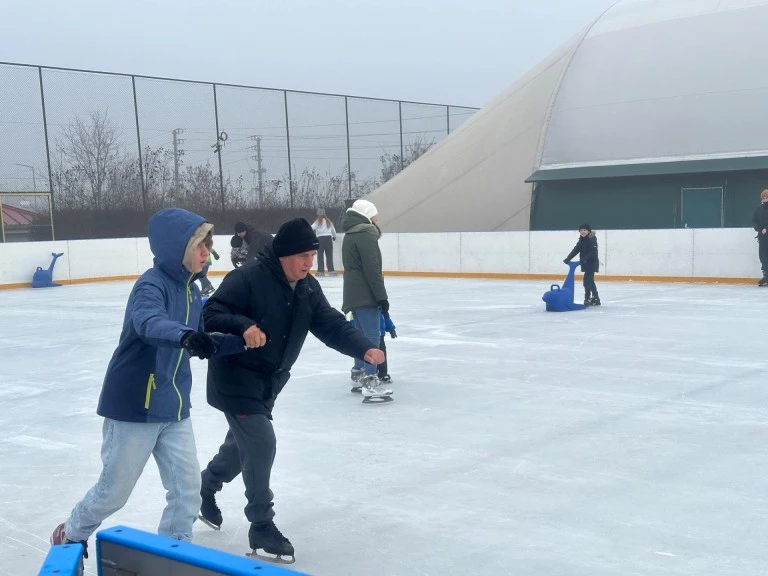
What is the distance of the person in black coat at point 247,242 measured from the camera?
11.9 meters

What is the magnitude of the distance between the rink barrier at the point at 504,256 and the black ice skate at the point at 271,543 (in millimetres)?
14607

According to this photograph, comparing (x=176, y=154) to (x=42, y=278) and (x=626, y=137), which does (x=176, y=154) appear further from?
(x=626, y=137)

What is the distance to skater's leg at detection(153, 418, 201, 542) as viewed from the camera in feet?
10.8

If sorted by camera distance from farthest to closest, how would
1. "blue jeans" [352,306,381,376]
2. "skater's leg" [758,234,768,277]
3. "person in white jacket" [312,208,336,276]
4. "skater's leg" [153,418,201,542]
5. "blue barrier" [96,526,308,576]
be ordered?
"person in white jacket" [312,208,336,276] < "skater's leg" [758,234,768,277] < "blue jeans" [352,306,381,376] < "skater's leg" [153,418,201,542] < "blue barrier" [96,526,308,576]

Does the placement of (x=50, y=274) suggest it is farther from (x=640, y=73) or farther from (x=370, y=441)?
(x=370, y=441)

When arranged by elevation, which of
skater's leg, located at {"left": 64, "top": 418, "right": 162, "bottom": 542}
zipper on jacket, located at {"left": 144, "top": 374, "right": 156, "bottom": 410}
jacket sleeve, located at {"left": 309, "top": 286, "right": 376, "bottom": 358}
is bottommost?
skater's leg, located at {"left": 64, "top": 418, "right": 162, "bottom": 542}

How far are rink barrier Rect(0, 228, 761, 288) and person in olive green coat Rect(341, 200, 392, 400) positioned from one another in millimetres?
11753

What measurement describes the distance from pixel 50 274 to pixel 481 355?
46.9ft

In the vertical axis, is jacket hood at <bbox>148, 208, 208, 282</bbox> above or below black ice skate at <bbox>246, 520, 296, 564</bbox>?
above

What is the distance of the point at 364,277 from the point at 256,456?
3162 mm

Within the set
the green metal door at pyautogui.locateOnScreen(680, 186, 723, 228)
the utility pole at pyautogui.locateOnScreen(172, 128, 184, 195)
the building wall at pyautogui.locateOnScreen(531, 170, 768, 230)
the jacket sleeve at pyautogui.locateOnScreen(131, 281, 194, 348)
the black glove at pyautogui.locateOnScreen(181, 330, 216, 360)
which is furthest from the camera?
the utility pole at pyautogui.locateOnScreen(172, 128, 184, 195)

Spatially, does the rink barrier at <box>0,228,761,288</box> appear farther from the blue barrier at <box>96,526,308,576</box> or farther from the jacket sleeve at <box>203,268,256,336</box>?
the blue barrier at <box>96,526,308,576</box>

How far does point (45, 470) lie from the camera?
16.5 feet

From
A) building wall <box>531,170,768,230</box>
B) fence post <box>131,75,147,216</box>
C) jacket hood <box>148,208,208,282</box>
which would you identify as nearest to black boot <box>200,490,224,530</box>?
jacket hood <box>148,208,208,282</box>
